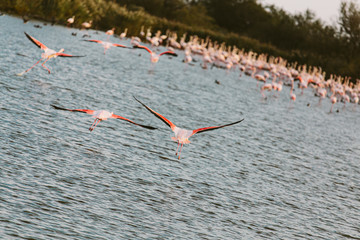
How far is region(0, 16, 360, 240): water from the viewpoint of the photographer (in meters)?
7.20

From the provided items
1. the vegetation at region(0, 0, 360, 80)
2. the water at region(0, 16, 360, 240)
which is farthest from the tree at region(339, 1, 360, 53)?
the water at region(0, 16, 360, 240)

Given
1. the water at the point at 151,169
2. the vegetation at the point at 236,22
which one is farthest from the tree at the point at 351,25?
the water at the point at 151,169

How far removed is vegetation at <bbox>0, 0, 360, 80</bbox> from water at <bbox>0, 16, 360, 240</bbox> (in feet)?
59.8

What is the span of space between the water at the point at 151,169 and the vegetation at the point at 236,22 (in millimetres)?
18219

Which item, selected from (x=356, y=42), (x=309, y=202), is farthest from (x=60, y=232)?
(x=356, y=42)

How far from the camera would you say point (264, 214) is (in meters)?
9.02

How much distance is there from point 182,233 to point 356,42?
5324 cm

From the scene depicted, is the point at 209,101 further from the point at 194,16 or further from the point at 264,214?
Result: the point at 194,16

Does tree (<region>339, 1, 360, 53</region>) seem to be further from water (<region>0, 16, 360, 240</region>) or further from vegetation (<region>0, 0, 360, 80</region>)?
water (<region>0, 16, 360, 240</region>)

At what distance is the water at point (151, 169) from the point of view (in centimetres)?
720

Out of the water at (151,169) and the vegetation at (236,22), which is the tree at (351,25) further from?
the water at (151,169)

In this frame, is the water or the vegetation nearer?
the water

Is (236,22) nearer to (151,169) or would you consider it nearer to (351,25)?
(351,25)

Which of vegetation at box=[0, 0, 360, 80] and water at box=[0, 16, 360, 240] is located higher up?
vegetation at box=[0, 0, 360, 80]
